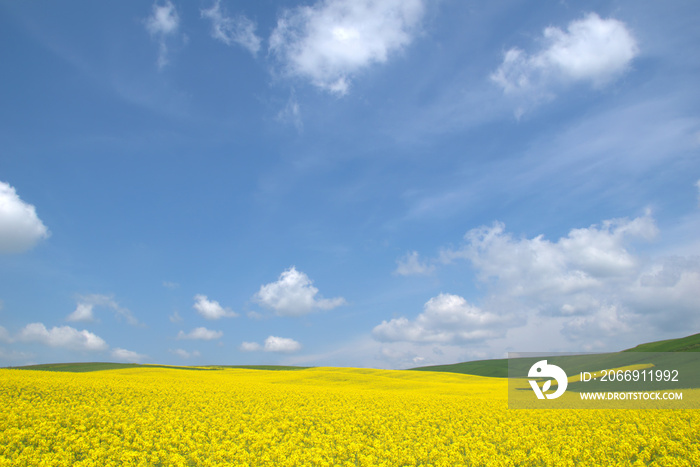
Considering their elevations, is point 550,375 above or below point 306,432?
above

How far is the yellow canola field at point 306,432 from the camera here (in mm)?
13391

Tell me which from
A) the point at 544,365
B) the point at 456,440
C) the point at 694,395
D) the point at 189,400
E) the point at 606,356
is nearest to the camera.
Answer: the point at 456,440

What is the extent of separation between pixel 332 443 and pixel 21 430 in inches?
425

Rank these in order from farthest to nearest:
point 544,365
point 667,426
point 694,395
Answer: point 544,365 < point 694,395 < point 667,426

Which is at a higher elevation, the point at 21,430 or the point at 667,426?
the point at 21,430

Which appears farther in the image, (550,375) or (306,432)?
(550,375)

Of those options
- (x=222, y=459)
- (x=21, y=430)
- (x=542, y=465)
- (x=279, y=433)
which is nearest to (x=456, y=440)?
(x=542, y=465)

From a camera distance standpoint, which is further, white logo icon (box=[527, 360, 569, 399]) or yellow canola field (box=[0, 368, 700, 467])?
white logo icon (box=[527, 360, 569, 399])

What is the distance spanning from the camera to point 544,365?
31.6 metres

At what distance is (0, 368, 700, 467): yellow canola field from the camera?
13.4 meters

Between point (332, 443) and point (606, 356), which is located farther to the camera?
point (606, 356)

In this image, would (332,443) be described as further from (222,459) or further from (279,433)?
(222,459)

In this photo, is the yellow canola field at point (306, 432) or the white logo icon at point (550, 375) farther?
the white logo icon at point (550, 375)

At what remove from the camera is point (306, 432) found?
17.0m
